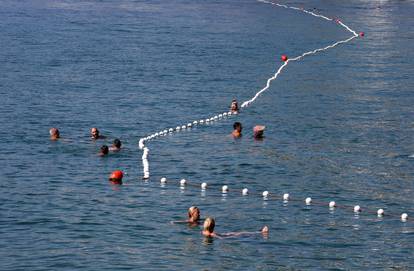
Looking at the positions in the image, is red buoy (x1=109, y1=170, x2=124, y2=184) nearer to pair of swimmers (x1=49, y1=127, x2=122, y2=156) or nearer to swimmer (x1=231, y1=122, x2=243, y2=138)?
pair of swimmers (x1=49, y1=127, x2=122, y2=156)

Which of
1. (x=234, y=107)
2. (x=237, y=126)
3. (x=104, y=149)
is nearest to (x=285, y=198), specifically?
(x=104, y=149)

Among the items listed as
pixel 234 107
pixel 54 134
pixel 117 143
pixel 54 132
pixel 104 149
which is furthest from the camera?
pixel 234 107

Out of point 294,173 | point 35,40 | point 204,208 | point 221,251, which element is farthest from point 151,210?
point 35,40

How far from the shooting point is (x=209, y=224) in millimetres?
43000

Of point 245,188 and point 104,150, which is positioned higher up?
point 104,150

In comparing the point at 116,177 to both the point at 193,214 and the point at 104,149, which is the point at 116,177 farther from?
the point at 193,214

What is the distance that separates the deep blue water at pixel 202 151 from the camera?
1677 inches

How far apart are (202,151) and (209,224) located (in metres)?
16.4

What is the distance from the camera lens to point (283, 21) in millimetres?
134875

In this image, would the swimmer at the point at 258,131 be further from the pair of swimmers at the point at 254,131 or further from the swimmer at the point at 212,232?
the swimmer at the point at 212,232

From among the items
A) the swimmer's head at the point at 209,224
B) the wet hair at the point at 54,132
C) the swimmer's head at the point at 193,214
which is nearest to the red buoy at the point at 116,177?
the swimmer's head at the point at 193,214

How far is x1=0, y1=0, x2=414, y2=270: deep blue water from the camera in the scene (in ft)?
140

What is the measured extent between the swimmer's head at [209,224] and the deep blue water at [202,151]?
52 cm

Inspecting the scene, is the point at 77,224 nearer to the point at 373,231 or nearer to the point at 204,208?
the point at 204,208
